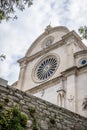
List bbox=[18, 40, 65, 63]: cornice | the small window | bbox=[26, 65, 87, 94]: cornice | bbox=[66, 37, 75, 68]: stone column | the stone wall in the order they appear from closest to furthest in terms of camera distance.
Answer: the stone wall < bbox=[26, 65, 87, 94]: cornice < the small window < bbox=[66, 37, 75, 68]: stone column < bbox=[18, 40, 65, 63]: cornice

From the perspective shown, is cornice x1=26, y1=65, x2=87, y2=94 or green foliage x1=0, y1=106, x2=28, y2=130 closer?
green foliage x1=0, y1=106, x2=28, y2=130

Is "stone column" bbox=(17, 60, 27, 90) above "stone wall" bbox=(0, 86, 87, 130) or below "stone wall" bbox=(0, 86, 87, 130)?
above

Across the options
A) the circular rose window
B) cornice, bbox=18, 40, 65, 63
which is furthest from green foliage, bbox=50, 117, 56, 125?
cornice, bbox=18, 40, 65, 63

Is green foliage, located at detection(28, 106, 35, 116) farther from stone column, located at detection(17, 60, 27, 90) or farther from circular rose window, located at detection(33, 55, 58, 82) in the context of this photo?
stone column, located at detection(17, 60, 27, 90)

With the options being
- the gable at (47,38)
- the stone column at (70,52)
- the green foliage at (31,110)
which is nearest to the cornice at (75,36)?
the stone column at (70,52)

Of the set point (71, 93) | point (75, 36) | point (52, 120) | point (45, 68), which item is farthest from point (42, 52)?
point (52, 120)

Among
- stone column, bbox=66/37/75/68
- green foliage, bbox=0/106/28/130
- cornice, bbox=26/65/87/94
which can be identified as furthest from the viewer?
stone column, bbox=66/37/75/68

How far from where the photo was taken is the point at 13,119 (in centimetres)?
677

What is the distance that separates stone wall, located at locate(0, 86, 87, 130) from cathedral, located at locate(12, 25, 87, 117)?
9.23 meters

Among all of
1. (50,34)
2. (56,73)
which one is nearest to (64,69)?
(56,73)

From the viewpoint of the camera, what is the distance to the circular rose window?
23.1 metres

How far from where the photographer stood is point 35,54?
25.9 meters

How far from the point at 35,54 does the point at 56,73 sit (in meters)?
4.44

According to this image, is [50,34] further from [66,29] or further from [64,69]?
[64,69]
